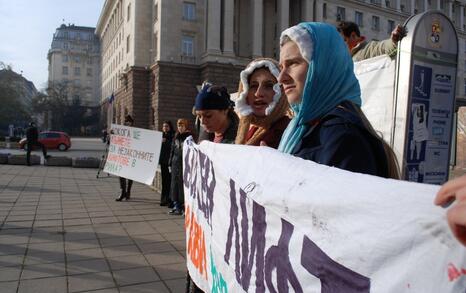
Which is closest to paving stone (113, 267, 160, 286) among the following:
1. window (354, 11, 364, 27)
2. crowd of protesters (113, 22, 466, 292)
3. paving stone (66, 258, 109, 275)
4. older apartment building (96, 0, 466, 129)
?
paving stone (66, 258, 109, 275)

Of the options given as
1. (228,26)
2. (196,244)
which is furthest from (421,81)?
(228,26)

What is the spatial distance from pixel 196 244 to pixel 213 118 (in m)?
0.99

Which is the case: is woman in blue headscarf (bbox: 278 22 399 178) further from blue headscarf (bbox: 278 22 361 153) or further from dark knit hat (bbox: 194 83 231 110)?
dark knit hat (bbox: 194 83 231 110)

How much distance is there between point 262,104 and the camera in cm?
259

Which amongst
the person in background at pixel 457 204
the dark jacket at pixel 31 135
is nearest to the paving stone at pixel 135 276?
the person in background at pixel 457 204

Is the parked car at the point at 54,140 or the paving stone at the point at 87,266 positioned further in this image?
the parked car at the point at 54,140

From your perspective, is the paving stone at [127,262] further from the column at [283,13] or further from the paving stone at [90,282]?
the column at [283,13]

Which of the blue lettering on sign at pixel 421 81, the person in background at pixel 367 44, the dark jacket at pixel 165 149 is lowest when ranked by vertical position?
the dark jacket at pixel 165 149

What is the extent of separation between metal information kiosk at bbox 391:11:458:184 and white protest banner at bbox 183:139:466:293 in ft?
4.88

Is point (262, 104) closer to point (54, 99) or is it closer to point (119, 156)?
point (119, 156)

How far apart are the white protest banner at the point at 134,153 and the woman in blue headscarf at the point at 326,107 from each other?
286 inches

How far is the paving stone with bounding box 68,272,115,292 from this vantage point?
3838 mm

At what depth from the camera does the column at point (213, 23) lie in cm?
3834

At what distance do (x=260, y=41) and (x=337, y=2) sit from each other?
11837mm
